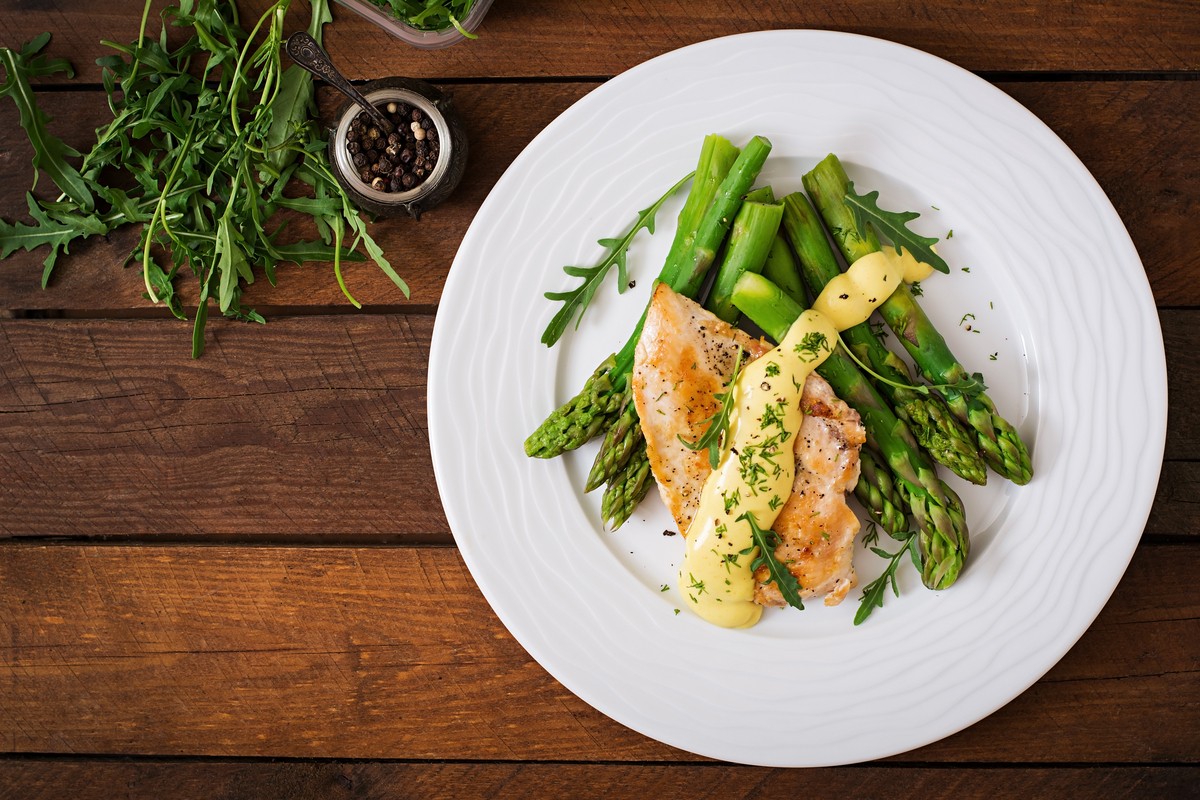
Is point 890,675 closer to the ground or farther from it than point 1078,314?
closer to the ground

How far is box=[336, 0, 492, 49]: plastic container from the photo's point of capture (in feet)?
8.55

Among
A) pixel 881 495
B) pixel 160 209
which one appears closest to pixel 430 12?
pixel 160 209

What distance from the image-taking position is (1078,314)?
8.53 feet

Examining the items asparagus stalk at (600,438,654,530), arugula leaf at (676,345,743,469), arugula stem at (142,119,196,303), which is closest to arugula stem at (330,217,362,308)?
arugula stem at (142,119,196,303)

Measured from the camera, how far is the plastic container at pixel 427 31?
103 inches

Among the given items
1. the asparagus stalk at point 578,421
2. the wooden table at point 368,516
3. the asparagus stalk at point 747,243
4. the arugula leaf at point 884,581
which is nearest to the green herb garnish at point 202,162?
the wooden table at point 368,516

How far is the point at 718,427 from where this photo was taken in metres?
2.44

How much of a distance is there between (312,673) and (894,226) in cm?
255

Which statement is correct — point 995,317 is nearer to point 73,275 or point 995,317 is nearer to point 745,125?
point 745,125

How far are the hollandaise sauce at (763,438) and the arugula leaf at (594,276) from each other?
1.82ft

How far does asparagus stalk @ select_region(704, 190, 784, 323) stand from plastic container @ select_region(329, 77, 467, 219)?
950 mm

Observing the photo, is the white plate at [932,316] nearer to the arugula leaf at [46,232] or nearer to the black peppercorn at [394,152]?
the black peppercorn at [394,152]

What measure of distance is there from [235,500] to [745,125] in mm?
2245

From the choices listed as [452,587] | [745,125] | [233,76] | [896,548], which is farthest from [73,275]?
[896,548]
